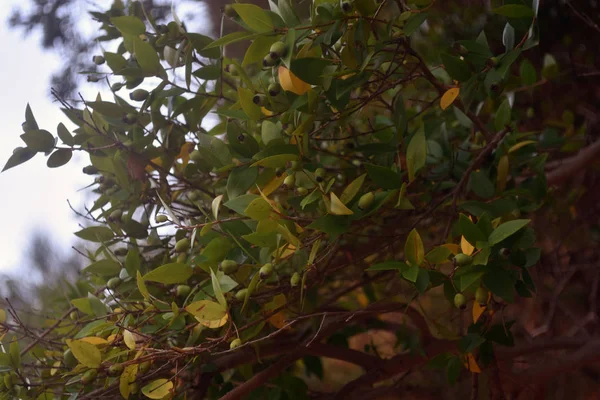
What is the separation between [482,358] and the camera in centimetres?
69

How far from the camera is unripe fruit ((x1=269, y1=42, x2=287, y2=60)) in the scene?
0.48 meters

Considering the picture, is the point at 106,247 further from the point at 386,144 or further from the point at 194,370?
the point at 386,144

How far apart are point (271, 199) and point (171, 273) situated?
0.60ft

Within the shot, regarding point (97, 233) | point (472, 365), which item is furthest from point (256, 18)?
point (472, 365)

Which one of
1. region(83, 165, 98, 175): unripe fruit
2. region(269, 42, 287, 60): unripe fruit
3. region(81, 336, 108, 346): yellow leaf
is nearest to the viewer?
region(269, 42, 287, 60): unripe fruit

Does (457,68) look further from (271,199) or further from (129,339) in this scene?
(129,339)

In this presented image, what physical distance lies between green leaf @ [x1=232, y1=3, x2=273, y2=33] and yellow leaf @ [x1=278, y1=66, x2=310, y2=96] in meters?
0.04

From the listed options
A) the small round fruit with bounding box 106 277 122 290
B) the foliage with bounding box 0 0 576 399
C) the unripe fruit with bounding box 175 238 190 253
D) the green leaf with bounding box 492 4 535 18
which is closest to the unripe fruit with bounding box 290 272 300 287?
the foliage with bounding box 0 0 576 399

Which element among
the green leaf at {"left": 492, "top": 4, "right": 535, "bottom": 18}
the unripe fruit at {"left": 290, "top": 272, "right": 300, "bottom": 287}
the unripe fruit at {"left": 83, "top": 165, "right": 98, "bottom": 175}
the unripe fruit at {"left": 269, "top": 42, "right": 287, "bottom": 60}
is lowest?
the unripe fruit at {"left": 290, "top": 272, "right": 300, "bottom": 287}

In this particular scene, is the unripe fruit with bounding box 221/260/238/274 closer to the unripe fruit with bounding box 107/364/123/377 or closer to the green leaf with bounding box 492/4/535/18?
the unripe fruit with bounding box 107/364/123/377

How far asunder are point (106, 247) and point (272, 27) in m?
0.35

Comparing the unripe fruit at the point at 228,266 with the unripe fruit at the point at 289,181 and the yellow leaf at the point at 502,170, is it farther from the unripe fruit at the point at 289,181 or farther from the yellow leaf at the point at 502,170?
the yellow leaf at the point at 502,170

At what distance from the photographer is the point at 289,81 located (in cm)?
53

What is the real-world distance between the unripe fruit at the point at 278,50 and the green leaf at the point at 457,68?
190 millimetres
